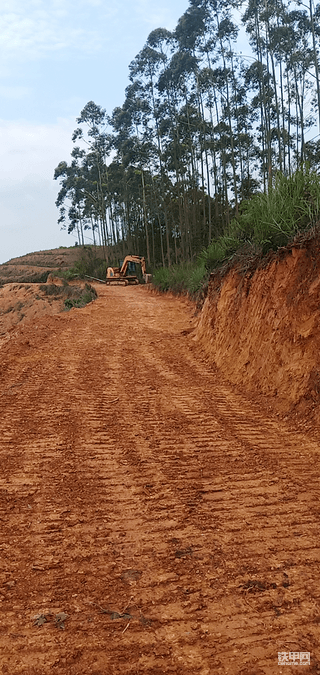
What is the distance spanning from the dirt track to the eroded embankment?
51cm

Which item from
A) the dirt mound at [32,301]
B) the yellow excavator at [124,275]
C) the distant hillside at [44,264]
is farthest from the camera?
the distant hillside at [44,264]

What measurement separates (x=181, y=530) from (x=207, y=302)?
24.5 ft

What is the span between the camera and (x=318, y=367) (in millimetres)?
5184

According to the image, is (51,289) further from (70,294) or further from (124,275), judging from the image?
(124,275)

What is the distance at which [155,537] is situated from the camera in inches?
120


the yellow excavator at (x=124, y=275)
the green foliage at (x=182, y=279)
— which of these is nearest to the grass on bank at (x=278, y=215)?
the green foliage at (x=182, y=279)

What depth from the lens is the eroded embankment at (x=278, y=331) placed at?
5449mm

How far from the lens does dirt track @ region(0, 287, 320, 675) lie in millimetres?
2150

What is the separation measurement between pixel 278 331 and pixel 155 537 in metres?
3.85

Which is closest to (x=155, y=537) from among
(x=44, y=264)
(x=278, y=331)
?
(x=278, y=331)

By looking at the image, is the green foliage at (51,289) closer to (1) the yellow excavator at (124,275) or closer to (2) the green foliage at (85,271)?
(2) the green foliage at (85,271)

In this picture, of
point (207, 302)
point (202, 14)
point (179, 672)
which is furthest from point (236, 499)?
point (202, 14)

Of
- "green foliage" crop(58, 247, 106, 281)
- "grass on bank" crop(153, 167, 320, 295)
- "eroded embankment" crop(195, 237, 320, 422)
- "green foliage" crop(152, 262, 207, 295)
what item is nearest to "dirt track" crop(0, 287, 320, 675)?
"eroded embankment" crop(195, 237, 320, 422)

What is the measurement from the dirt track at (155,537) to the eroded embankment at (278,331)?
51cm
